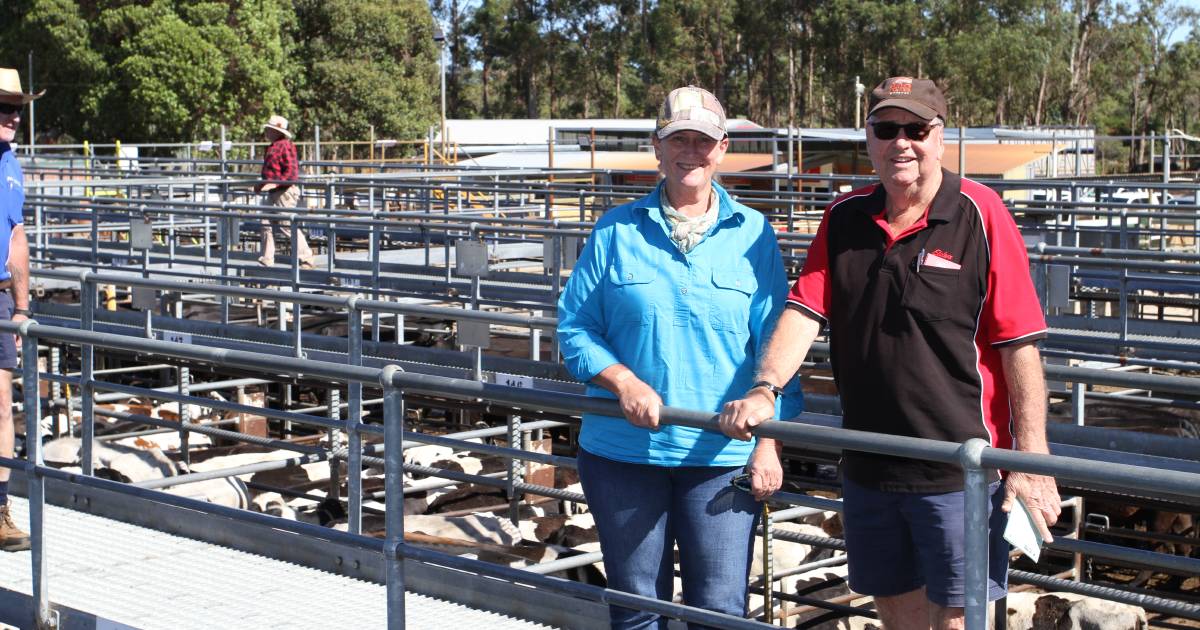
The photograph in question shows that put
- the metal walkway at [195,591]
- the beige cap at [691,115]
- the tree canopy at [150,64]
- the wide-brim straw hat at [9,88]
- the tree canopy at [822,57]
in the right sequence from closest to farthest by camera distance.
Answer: the beige cap at [691,115], the metal walkway at [195,591], the wide-brim straw hat at [9,88], the tree canopy at [150,64], the tree canopy at [822,57]

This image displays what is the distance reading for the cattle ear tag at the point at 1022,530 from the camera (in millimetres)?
3332

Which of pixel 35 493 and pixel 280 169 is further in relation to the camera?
pixel 280 169

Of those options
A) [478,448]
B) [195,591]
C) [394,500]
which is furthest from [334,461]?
[394,500]

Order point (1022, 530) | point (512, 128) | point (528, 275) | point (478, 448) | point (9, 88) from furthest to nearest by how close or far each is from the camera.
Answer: point (512, 128)
point (528, 275)
point (478, 448)
point (9, 88)
point (1022, 530)

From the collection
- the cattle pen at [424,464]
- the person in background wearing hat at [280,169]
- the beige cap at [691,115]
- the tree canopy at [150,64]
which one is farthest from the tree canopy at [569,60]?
the beige cap at [691,115]

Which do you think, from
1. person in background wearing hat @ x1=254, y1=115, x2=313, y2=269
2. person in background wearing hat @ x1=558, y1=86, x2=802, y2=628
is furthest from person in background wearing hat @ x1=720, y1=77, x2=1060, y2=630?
person in background wearing hat @ x1=254, y1=115, x2=313, y2=269

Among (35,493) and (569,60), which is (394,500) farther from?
(569,60)

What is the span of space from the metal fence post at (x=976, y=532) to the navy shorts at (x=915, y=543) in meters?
0.10

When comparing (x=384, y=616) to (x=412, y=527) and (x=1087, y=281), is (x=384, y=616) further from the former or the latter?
(x=1087, y=281)

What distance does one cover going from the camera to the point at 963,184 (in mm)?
3574

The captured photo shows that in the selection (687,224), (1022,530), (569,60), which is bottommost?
(1022,530)

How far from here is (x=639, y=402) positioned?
3576mm

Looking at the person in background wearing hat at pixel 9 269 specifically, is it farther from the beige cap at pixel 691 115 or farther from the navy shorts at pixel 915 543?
the navy shorts at pixel 915 543

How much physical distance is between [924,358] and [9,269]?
4372 mm
